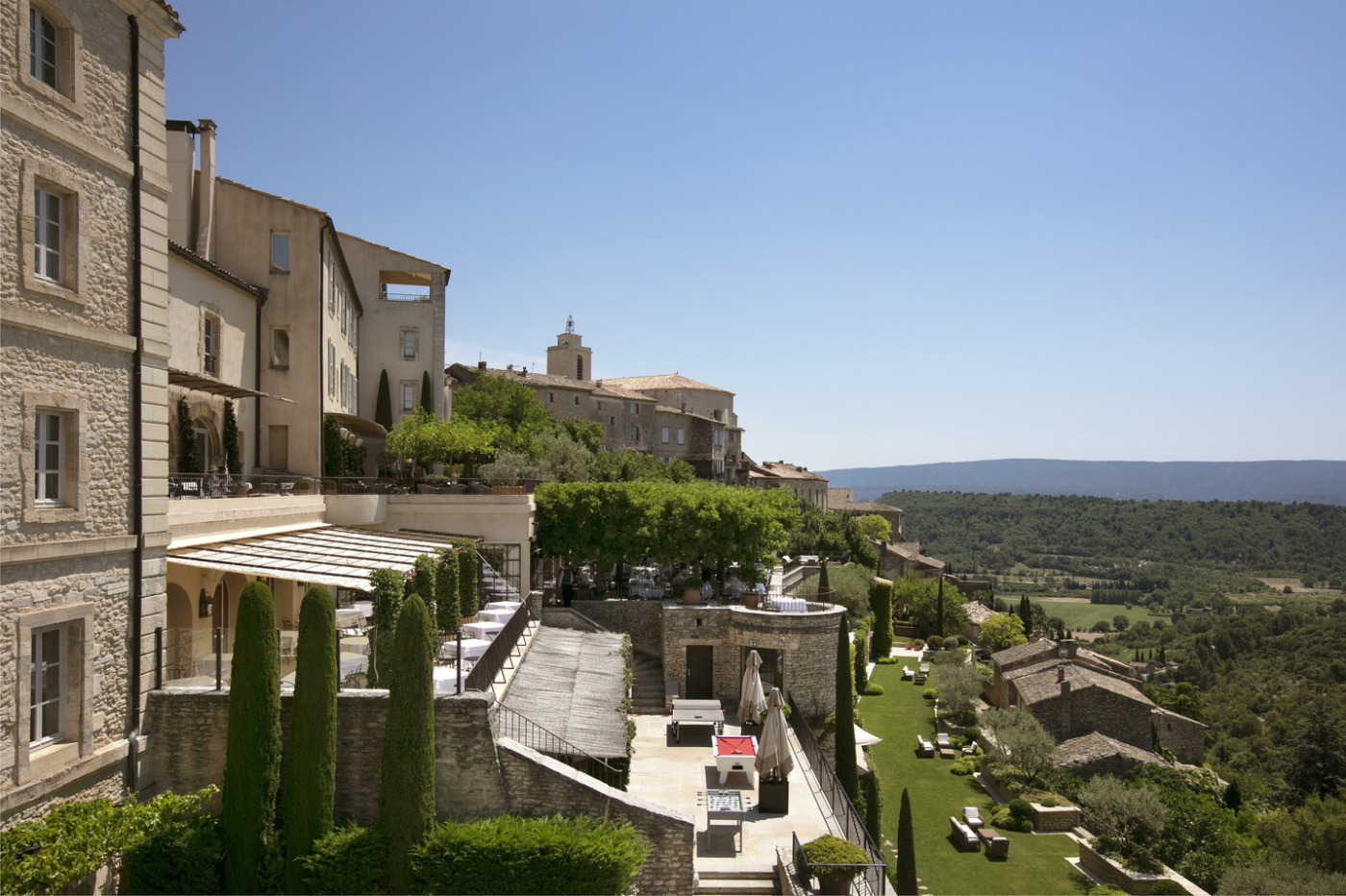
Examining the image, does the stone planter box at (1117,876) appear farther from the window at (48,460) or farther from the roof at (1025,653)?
the window at (48,460)

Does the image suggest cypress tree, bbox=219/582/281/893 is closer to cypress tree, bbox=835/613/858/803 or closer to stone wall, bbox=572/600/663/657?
cypress tree, bbox=835/613/858/803

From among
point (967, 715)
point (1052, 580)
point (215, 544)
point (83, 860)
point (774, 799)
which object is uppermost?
point (215, 544)

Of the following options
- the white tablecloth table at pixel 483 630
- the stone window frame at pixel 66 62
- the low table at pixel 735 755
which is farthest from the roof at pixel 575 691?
the stone window frame at pixel 66 62

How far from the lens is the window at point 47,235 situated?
11.2 meters

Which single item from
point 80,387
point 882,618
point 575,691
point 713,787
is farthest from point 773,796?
point 882,618

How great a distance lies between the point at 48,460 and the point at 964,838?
25.3 metres

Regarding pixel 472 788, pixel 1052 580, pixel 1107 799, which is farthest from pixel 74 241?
pixel 1052 580

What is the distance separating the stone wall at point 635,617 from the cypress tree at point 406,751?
1952 cm

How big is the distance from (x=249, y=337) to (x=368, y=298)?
45.8 ft

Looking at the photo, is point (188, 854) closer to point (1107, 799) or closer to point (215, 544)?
point (215, 544)

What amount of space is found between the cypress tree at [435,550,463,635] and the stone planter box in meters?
19.3

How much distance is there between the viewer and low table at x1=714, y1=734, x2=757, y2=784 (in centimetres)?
2100

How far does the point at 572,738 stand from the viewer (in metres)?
17.2

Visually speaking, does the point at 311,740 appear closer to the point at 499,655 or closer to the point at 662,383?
the point at 499,655
